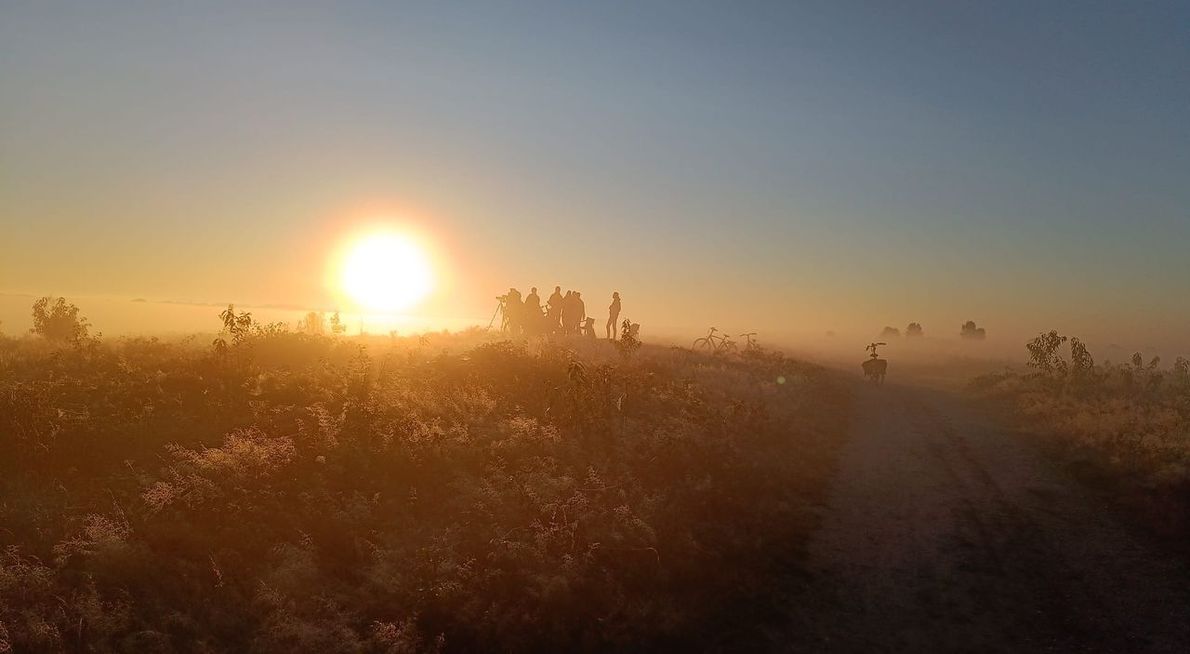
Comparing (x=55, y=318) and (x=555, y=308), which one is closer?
(x=55, y=318)

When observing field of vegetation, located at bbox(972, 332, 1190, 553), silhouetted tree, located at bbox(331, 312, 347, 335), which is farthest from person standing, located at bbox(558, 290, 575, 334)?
field of vegetation, located at bbox(972, 332, 1190, 553)

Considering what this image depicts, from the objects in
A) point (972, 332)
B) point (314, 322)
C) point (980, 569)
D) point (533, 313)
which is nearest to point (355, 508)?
point (980, 569)

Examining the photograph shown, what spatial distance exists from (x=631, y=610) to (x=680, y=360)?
20609 mm

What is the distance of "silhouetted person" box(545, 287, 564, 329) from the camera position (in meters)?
36.9

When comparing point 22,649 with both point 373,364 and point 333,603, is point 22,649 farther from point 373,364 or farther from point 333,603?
point 373,364

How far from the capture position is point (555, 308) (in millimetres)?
37062

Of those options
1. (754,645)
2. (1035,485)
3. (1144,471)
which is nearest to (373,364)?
(754,645)

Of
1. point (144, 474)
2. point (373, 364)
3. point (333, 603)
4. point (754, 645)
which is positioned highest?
point (373, 364)

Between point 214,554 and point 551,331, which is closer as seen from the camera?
point 214,554

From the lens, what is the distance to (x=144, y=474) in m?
10.7

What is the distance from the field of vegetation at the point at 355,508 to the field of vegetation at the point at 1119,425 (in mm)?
8087

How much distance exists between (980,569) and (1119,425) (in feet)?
47.6

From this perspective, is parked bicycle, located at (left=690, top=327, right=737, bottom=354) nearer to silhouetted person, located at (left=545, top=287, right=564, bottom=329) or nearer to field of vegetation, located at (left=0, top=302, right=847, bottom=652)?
silhouetted person, located at (left=545, top=287, right=564, bottom=329)

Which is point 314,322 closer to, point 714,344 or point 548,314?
point 548,314
